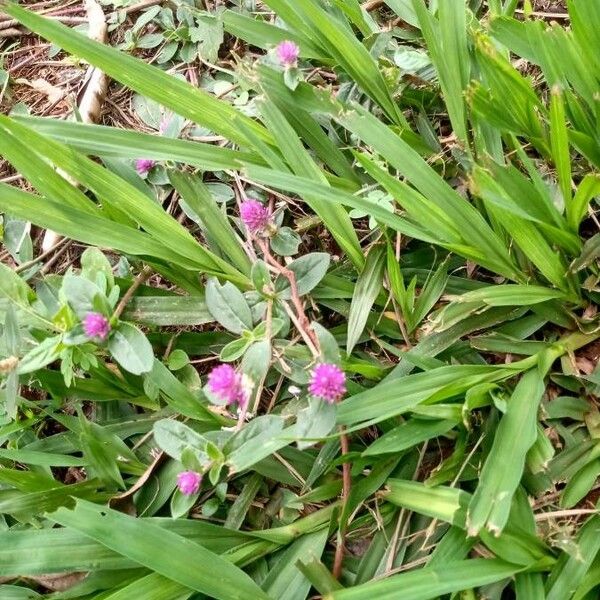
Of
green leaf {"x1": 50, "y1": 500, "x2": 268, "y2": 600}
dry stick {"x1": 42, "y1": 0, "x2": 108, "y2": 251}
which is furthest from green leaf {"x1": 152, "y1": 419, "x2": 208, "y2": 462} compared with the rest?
dry stick {"x1": 42, "y1": 0, "x2": 108, "y2": 251}

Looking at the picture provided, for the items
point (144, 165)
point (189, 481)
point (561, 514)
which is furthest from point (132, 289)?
point (561, 514)

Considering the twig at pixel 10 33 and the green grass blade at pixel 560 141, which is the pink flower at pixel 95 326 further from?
the twig at pixel 10 33

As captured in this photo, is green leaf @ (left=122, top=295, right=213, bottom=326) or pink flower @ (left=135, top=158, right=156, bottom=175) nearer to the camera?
green leaf @ (left=122, top=295, right=213, bottom=326)

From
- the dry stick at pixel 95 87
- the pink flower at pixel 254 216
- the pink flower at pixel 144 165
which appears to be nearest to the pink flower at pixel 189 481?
the pink flower at pixel 254 216

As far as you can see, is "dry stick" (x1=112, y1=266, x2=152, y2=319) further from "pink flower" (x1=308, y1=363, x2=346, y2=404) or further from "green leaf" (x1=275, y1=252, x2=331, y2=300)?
"pink flower" (x1=308, y1=363, x2=346, y2=404)

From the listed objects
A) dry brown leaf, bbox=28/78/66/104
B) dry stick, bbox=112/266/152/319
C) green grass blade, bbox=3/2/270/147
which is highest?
green grass blade, bbox=3/2/270/147

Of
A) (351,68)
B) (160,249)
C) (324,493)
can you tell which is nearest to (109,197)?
(160,249)
